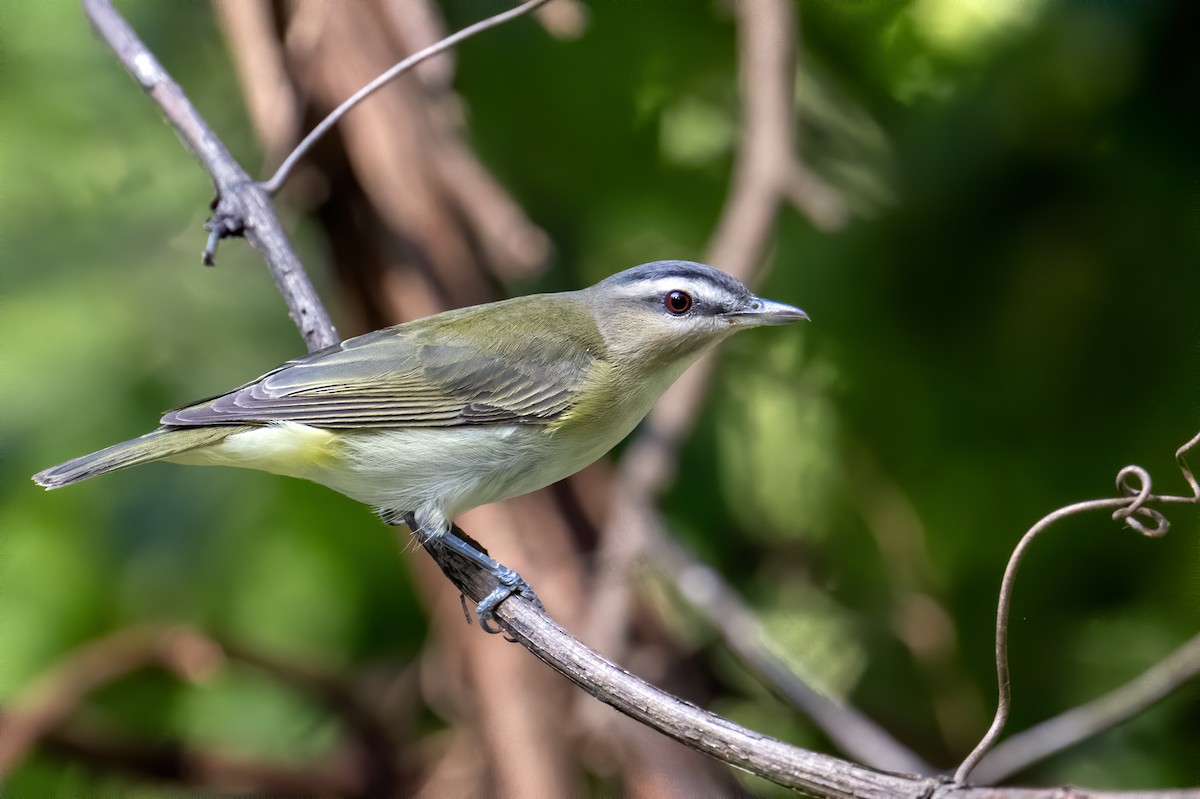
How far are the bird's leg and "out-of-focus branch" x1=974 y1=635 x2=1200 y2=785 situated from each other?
3.63ft

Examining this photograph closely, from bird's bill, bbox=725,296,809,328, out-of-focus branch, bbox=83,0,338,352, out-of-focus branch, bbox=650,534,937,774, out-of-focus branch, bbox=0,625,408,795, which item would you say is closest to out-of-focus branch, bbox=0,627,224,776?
out-of-focus branch, bbox=0,625,408,795

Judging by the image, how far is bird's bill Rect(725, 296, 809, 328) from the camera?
2.40 meters

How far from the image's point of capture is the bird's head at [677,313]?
8.05 feet

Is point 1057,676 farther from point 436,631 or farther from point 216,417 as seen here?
point 216,417

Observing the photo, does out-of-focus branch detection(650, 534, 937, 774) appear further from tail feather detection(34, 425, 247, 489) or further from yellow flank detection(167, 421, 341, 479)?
tail feather detection(34, 425, 247, 489)

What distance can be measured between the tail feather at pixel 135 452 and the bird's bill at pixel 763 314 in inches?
45.6

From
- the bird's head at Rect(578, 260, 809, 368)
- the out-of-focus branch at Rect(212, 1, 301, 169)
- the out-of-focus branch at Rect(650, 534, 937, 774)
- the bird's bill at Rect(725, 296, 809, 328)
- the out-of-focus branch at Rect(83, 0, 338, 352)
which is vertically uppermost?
the out-of-focus branch at Rect(212, 1, 301, 169)

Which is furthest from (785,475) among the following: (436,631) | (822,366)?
(436,631)

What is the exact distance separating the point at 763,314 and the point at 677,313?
8.8 inches

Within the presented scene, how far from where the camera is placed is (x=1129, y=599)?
2691 millimetres

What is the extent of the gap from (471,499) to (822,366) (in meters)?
1.28

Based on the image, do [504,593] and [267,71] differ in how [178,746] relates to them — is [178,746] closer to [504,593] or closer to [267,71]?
[504,593]

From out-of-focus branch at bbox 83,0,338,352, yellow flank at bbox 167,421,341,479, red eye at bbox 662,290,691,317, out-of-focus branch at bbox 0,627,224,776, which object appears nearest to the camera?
yellow flank at bbox 167,421,341,479

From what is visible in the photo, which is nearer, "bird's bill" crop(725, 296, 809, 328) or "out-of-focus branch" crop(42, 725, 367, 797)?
"bird's bill" crop(725, 296, 809, 328)
